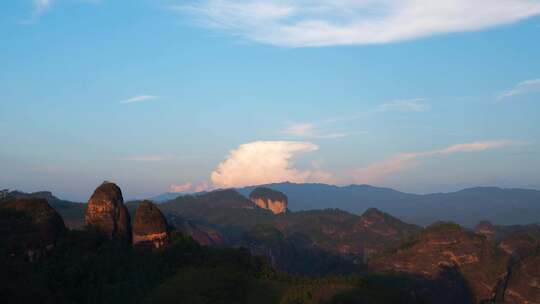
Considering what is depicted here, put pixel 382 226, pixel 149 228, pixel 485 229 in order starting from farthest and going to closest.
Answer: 1. pixel 382 226
2. pixel 485 229
3. pixel 149 228

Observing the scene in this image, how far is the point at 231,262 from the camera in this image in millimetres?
43281

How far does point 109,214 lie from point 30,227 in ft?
25.7

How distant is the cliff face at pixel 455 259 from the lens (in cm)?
7819

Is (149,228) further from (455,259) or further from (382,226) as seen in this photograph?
(382,226)

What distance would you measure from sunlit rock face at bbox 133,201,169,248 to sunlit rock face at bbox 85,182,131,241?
982 mm

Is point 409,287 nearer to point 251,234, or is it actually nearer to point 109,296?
point 109,296

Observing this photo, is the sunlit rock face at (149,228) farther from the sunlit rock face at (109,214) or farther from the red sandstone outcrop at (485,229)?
the red sandstone outcrop at (485,229)

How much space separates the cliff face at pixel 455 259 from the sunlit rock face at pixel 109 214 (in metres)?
46.9

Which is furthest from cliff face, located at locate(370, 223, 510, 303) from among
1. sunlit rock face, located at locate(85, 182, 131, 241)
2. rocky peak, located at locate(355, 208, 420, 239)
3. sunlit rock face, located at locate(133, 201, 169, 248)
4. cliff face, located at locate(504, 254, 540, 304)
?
rocky peak, located at locate(355, 208, 420, 239)

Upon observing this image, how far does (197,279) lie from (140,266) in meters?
4.99

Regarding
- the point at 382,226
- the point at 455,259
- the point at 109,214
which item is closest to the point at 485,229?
the point at 382,226

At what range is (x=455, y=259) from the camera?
83750 mm

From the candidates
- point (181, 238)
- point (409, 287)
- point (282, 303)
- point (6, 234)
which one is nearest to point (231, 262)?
point (181, 238)

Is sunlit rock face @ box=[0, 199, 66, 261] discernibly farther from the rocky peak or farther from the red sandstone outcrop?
the rocky peak
